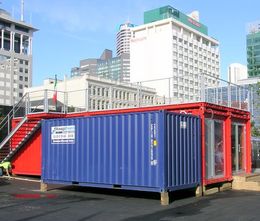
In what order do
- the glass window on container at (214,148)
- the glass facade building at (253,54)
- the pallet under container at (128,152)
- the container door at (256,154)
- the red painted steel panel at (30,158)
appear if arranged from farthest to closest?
1. the glass facade building at (253,54)
2. the container door at (256,154)
3. the red painted steel panel at (30,158)
4. the glass window on container at (214,148)
5. the pallet under container at (128,152)

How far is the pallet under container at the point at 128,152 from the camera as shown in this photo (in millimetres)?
13484

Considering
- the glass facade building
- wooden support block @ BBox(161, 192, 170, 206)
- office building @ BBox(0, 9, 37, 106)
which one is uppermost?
office building @ BBox(0, 9, 37, 106)

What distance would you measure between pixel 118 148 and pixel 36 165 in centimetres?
925

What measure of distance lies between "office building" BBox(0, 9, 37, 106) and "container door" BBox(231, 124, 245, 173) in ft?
433

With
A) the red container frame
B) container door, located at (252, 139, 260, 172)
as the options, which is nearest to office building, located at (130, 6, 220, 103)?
container door, located at (252, 139, 260, 172)

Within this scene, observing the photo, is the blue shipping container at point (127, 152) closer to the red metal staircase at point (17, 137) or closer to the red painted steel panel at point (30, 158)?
the red metal staircase at point (17, 137)

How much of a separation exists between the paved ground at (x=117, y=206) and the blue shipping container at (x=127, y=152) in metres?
0.63

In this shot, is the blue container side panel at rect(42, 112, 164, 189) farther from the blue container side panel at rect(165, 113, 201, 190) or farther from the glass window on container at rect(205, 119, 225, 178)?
the glass window on container at rect(205, 119, 225, 178)

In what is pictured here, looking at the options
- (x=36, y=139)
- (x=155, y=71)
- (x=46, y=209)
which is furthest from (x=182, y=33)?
(x=46, y=209)

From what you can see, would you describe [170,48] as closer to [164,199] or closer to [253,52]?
[253,52]

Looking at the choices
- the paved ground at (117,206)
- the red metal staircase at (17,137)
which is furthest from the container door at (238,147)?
the red metal staircase at (17,137)

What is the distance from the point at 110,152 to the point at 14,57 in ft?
535

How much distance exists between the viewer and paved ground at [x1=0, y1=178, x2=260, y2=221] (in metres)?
10.9

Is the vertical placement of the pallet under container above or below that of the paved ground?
above
